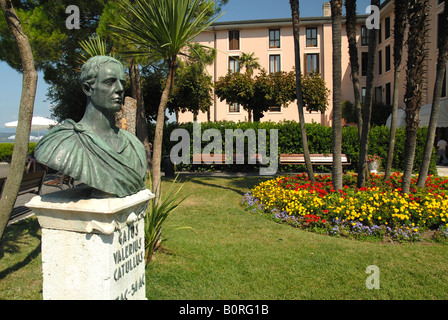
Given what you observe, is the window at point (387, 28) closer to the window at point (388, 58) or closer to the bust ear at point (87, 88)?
the window at point (388, 58)

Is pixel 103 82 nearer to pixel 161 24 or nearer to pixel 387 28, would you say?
pixel 161 24

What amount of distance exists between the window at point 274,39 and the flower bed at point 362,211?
23835mm

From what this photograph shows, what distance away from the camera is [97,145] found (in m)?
2.49

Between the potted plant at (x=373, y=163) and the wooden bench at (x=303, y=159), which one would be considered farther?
the wooden bench at (x=303, y=159)

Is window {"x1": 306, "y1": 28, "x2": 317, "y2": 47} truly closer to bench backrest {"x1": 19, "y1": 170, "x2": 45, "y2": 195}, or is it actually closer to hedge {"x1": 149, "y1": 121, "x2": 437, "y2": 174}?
hedge {"x1": 149, "y1": 121, "x2": 437, "y2": 174}

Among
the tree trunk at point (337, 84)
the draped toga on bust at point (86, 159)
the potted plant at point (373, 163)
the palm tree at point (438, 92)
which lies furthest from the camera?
the potted plant at point (373, 163)

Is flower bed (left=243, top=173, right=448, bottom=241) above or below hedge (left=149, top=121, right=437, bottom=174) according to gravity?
below

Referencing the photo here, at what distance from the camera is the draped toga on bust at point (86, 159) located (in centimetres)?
239

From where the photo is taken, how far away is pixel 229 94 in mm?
19828

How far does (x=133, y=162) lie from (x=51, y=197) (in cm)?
67

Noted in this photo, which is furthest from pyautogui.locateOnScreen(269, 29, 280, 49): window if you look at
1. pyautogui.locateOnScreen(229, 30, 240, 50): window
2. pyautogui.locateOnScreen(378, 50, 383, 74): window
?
pyautogui.locateOnScreen(378, 50, 383, 74): window

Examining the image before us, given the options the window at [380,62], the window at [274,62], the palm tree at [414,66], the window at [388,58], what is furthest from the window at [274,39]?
the palm tree at [414,66]

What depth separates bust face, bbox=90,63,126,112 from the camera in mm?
2529

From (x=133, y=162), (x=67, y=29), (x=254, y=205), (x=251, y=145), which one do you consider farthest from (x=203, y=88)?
(x=133, y=162)
